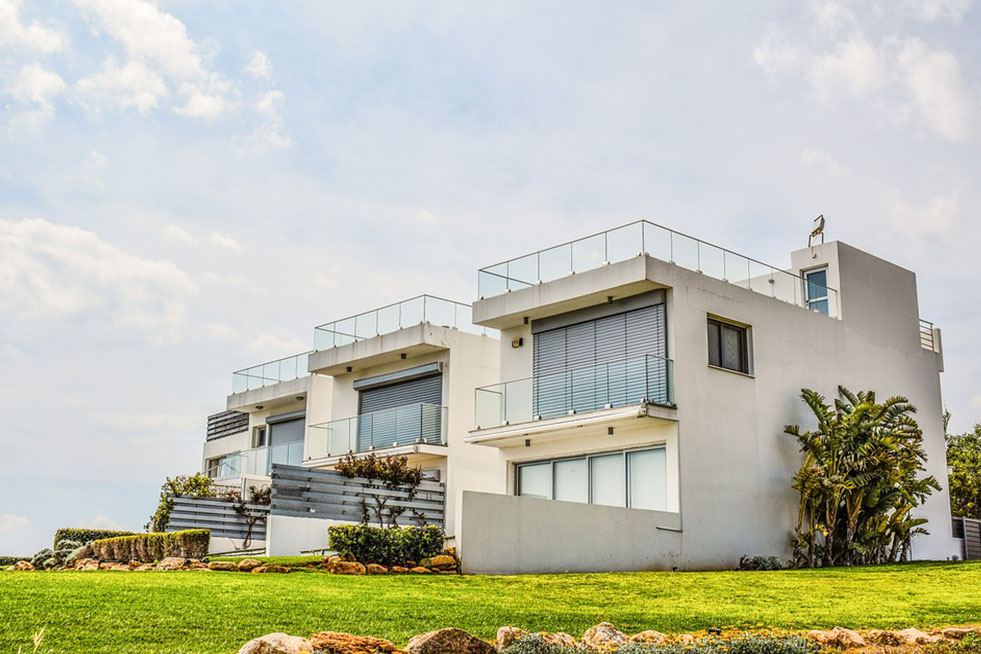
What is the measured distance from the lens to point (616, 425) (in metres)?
21.3

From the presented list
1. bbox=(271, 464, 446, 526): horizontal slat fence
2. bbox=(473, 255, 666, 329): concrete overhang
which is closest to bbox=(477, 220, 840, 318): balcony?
bbox=(473, 255, 666, 329): concrete overhang

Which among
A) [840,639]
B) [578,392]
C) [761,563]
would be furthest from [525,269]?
[840,639]

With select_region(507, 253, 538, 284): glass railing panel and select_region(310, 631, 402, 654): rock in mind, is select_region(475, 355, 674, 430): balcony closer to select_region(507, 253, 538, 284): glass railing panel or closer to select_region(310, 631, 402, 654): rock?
select_region(507, 253, 538, 284): glass railing panel

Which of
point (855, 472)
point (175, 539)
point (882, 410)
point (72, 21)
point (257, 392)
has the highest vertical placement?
point (72, 21)

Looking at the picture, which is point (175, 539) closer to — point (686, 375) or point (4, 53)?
point (4, 53)

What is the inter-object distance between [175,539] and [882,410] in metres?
14.6

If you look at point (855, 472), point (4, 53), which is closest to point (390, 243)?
point (4, 53)

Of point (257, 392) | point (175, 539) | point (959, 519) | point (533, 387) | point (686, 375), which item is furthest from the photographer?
point (257, 392)

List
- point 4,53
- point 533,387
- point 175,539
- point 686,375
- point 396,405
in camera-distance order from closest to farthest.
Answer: point 4,53
point 175,539
point 686,375
point 533,387
point 396,405

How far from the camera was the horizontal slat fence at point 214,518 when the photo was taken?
23281 mm

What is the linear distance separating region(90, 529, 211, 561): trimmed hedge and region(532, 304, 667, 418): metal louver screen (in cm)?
791

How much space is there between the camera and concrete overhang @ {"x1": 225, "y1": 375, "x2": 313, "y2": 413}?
112 ft

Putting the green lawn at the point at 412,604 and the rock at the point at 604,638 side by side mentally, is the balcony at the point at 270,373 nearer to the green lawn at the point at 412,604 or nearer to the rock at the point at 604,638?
the green lawn at the point at 412,604

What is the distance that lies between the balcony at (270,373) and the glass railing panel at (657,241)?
1474 centimetres
